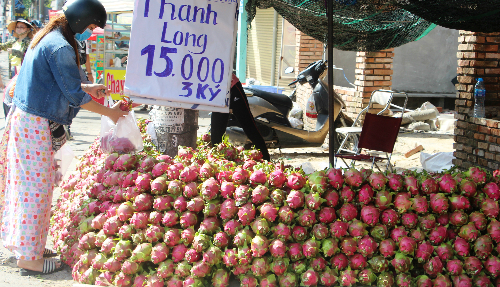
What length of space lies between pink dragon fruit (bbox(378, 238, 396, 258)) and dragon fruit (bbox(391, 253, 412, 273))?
0.04 m

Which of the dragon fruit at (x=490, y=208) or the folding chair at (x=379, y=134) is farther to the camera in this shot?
the folding chair at (x=379, y=134)

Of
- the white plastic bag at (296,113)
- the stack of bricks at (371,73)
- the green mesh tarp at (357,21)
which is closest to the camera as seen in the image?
the green mesh tarp at (357,21)

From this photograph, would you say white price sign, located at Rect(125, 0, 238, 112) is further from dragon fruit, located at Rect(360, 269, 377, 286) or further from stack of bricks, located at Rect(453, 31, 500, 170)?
stack of bricks, located at Rect(453, 31, 500, 170)

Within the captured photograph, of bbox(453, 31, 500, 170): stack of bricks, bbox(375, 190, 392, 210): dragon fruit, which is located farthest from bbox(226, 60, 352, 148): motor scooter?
bbox(375, 190, 392, 210): dragon fruit

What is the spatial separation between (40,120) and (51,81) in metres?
0.28

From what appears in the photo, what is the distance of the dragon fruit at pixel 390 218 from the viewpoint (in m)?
2.60

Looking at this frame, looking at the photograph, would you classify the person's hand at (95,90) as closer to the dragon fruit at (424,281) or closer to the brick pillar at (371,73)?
the dragon fruit at (424,281)

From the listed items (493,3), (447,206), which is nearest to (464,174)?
(447,206)

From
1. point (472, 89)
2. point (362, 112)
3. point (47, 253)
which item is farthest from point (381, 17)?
point (47, 253)

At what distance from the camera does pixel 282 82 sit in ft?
44.8

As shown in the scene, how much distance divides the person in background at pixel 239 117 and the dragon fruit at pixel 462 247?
2357 mm

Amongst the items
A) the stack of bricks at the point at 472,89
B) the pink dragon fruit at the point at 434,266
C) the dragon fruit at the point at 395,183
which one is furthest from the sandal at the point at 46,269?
the stack of bricks at the point at 472,89

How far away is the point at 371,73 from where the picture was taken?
7.61m

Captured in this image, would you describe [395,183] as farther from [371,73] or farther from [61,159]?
[371,73]
